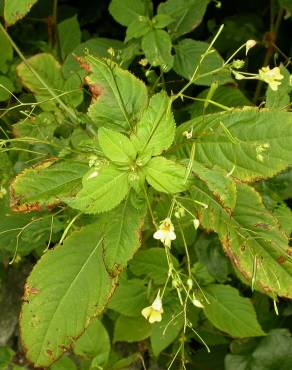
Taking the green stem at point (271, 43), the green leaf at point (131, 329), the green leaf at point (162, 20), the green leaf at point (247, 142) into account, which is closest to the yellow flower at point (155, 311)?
the green leaf at point (247, 142)

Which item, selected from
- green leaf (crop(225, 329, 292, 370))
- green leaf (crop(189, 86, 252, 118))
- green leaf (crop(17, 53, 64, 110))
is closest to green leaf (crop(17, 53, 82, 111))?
green leaf (crop(17, 53, 64, 110))

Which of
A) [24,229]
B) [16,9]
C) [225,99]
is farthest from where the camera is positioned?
[225,99]

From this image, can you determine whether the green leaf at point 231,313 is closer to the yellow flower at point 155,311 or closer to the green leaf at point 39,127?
the yellow flower at point 155,311

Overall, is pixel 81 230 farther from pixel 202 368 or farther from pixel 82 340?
pixel 202 368

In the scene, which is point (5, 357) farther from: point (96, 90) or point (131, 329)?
point (96, 90)

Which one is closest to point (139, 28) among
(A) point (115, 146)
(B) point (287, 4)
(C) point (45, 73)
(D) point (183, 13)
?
(D) point (183, 13)
